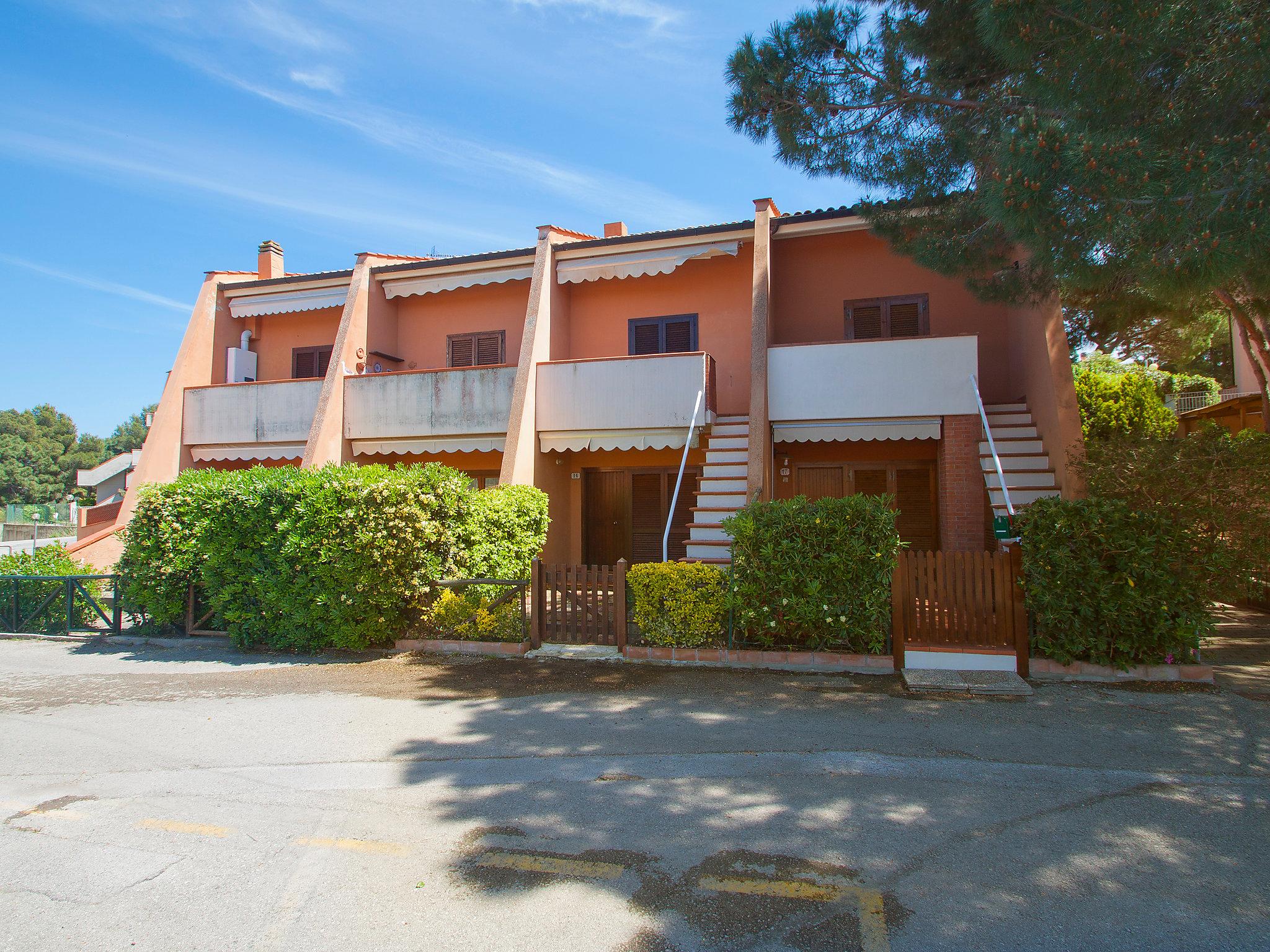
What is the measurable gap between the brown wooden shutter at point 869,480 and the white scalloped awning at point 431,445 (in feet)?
22.8

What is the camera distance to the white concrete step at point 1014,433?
1148 centimetres

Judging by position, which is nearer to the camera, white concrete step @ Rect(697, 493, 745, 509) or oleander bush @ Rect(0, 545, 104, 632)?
white concrete step @ Rect(697, 493, 745, 509)

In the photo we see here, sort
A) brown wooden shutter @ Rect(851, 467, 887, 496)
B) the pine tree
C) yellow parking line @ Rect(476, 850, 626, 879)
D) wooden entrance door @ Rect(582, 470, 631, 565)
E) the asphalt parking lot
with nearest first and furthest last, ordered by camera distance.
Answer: the asphalt parking lot < yellow parking line @ Rect(476, 850, 626, 879) < the pine tree < brown wooden shutter @ Rect(851, 467, 887, 496) < wooden entrance door @ Rect(582, 470, 631, 565)

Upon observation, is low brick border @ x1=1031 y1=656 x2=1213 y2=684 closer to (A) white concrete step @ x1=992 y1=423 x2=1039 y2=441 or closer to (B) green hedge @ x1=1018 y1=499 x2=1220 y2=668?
(B) green hedge @ x1=1018 y1=499 x2=1220 y2=668

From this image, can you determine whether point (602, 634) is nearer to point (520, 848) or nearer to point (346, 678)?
point (346, 678)

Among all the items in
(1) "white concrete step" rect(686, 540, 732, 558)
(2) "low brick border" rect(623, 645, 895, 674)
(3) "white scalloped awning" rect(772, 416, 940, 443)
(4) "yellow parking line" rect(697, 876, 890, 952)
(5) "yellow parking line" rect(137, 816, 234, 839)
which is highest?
(3) "white scalloped awning" rect(772, 416, 940, 443)

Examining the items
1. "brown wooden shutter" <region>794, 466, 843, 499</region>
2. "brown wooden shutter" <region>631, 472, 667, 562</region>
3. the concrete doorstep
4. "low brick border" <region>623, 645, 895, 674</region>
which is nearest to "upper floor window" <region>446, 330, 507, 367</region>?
"brown wooden shutter" <region>631, 472, 667, 562</region>

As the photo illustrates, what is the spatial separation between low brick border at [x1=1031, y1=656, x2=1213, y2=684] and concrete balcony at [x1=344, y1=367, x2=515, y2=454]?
31.6ft

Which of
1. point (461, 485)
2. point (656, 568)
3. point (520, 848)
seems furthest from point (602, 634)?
point (520, 848)

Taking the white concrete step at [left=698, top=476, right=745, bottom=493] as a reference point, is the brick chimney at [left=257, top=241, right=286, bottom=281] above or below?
above

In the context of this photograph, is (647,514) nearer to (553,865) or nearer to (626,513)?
(626,513)

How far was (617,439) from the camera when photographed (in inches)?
529

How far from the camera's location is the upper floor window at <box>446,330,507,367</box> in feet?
53.8

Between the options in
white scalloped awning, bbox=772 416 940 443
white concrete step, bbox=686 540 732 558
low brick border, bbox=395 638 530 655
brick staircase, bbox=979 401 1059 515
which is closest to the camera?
low brick border, bbox=395 638 530 655
